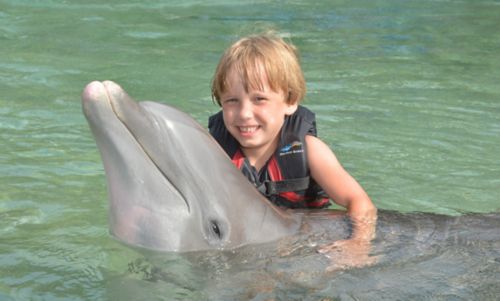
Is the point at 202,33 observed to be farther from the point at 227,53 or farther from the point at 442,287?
the point at 442,287

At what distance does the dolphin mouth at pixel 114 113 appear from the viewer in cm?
482

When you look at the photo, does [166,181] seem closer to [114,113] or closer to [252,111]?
[114,113]

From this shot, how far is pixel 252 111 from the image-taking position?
6230mm

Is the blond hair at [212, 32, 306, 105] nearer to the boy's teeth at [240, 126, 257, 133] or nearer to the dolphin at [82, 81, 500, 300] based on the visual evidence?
the boy's teeth at [240, 126, 257, 133]

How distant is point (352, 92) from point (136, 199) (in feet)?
20.4

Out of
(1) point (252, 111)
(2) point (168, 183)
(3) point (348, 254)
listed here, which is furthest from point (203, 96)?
(2) point (168, 183)

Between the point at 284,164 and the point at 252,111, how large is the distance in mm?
548

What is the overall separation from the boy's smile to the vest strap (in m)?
0.29

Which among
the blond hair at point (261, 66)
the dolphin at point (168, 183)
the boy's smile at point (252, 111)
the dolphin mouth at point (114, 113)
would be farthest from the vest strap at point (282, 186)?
the dolphin mouth at point (114, 113)

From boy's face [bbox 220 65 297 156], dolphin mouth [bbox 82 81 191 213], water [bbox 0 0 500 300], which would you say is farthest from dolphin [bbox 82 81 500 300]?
boy's face [bbox 220 65 297 156]

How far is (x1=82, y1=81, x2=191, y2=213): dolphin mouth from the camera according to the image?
4820 mm

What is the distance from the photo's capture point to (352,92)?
1102 cm

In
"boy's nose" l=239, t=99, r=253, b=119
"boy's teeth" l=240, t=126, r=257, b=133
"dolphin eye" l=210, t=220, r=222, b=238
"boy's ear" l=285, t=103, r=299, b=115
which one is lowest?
"dolphin eye" l=210, t=220, r=222, b=238

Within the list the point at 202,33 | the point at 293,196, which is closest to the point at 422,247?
the point at 293,196
